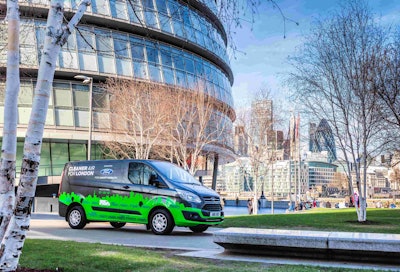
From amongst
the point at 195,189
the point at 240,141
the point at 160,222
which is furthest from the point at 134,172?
the point at 240,141

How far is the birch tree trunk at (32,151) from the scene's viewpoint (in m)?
5.51

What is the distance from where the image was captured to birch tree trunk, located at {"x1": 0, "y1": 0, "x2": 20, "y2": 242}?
5758 mm

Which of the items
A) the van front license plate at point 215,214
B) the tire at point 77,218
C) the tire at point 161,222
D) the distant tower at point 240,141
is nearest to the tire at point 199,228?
the van front license plate at point 215,214

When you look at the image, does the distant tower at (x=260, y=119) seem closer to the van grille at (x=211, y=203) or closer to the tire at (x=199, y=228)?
the tire at (x=199, y=228)

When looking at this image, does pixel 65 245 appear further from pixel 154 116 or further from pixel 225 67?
pixel 225 67

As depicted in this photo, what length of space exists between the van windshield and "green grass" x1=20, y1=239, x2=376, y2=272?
582 centimetres

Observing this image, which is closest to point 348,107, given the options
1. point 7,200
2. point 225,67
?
point 7,200

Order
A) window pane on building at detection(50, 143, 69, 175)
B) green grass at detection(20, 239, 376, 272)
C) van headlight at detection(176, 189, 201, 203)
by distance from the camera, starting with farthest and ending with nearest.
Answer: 1. window pane on building at detection(50, 143, 69, 175)
2. van headlight at detection(176, 189, 201, 203)
3. green grass at detection(20, 239, 376, 272)

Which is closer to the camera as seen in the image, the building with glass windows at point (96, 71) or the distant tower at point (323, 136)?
the distant tower at point (323, 136)

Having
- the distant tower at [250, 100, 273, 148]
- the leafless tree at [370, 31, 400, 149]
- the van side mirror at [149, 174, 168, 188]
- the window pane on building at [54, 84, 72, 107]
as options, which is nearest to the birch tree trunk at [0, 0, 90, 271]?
the van side mirror at [149, 174, 168, 188]

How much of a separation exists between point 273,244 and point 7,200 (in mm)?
4766

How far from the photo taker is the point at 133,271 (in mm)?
6781

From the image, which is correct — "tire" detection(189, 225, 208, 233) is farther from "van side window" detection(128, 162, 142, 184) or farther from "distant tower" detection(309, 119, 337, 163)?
"distant tower" detection(309, 119, 337, 163)

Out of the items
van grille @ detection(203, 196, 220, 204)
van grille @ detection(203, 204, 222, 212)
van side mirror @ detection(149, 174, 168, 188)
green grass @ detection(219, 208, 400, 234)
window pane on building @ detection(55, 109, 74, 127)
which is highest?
window pane on building @ detection(55, 109, 74, 127)
